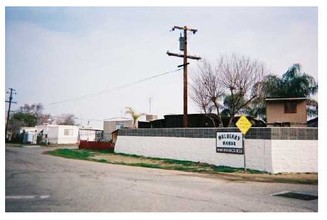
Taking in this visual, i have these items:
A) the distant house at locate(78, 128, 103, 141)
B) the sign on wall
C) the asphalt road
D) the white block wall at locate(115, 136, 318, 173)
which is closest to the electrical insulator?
the white block wall at locate(115, 136, 318, 173)

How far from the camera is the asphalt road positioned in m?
6.50

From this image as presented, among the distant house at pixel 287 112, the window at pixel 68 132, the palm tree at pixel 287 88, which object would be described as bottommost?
the window at pixel 68 132

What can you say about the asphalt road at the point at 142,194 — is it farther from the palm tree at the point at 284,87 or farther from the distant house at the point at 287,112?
the palm tree at the point at 284,87

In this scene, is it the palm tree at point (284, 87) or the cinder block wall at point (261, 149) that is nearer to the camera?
the cinder block wall at point (261, 149)

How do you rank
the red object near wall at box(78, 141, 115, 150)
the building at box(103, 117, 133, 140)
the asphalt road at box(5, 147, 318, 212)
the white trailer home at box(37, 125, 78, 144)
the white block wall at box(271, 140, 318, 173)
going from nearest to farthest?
the asphalt road at box(5, 147, 318, 212)
the white block wall at box(271, 140, 318, 173)
the red object near wall at box(78, 141, 115, 150)
the white trailer home at box(37, 125, 78, 144)
the building at box(103, 117, 133, 140)

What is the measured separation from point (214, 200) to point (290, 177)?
493cm

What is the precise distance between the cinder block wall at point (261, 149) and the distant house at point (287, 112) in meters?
6.76

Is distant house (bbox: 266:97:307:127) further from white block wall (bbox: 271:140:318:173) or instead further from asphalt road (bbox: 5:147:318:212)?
asphalt road (bbox: 5:147:318:212)

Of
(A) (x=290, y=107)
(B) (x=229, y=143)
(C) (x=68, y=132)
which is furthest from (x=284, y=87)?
(C) (x=68, y=132)

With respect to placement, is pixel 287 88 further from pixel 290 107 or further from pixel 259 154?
pixel 259 154

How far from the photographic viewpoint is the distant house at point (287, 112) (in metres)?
19.3

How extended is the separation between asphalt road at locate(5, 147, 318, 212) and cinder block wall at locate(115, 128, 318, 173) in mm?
2629

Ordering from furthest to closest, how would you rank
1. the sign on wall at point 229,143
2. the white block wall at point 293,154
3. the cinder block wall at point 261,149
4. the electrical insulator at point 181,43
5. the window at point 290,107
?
the window at point 290,107, the electrical insulator at point 181,43, the sign on wall at point 229,143, the cinder block wall at point 261,149, the white block wall at point 293,154

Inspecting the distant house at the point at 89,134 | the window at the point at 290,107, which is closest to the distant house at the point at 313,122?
the window at the point at 290,107
